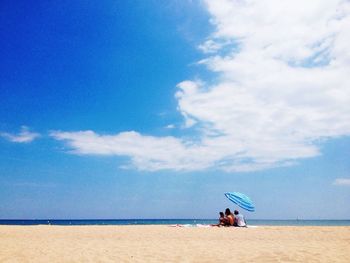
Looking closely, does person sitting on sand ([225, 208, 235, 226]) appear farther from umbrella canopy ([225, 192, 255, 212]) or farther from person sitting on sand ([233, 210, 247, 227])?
umbrella canopy ([225, 192, 255, 212])

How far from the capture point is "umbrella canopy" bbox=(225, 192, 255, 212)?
21.7 metres

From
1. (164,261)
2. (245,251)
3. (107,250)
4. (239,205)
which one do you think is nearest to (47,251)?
(107,250)

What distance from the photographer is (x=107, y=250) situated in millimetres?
9148

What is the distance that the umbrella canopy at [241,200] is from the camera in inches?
854

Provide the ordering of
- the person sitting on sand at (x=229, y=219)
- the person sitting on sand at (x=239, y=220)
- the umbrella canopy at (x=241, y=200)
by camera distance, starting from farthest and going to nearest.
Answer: the umbrella canopy at (x=241, y=200) < the person sitting on sand at (x=229, y=219) < the person sitting on sand at (x=239, y=220)

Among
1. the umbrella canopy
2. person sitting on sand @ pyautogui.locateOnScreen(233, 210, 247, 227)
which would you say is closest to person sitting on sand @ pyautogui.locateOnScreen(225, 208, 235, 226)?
person sitting on sand @ pyautogui.locateOnScreen(233, 210, 247, 227)

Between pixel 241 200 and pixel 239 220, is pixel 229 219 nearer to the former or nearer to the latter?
pixel 239 220

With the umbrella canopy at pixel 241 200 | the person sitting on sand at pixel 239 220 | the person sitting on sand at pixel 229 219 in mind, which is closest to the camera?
the person sitting on sand at pixel 239 220

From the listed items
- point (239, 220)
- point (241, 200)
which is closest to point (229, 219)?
point (239, 220)

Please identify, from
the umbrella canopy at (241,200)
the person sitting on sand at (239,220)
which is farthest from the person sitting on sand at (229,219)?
the umbrella canopy at (241,200)

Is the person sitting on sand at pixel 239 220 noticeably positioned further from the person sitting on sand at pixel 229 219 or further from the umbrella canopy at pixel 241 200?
the umbrella canopy at pixel 241 200

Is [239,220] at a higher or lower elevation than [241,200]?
lower

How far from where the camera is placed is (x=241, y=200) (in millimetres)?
21812

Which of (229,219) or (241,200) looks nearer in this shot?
(229,219)
